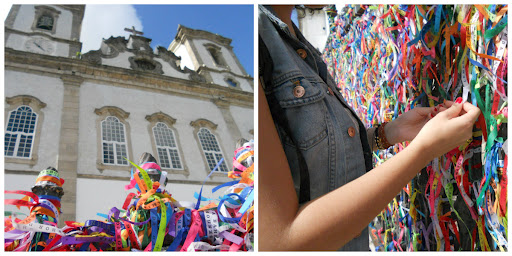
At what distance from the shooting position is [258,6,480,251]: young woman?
0.47 metres

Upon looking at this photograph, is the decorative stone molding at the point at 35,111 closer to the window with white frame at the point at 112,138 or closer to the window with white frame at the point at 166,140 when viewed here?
the window with white frame at the point at 112,138

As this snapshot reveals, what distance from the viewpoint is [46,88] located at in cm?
570

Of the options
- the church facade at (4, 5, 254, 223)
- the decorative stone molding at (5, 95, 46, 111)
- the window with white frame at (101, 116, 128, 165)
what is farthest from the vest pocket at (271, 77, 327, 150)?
the window with white frame at (101, 116, 128, 165)

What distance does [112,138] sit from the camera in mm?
7020

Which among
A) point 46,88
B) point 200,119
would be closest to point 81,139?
point 46,88

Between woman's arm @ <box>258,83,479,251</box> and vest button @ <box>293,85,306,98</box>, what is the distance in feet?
0.28

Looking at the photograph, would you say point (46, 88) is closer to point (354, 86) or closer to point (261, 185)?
point (354, 86)

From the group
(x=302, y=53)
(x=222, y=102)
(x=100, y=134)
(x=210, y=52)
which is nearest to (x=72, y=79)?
(x=100, y=134)

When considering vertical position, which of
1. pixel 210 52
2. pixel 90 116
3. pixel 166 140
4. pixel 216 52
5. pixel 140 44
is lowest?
pixel 216 52

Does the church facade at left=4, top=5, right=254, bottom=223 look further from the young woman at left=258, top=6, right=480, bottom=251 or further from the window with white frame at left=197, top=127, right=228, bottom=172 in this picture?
the young woman at left=258, top=6, right=480, bottom=251

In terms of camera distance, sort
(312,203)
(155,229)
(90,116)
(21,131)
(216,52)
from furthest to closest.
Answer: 1. (90,116)
2. (21,131)
3. (216,52)
4. (155,229)
5. (312,203)

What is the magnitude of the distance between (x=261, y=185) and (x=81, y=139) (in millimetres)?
6103

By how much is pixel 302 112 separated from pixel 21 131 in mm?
6821

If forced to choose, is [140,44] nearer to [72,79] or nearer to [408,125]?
[72,79]
